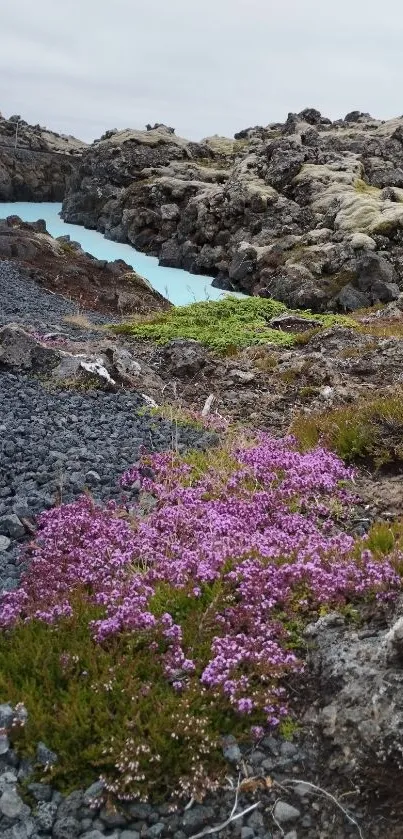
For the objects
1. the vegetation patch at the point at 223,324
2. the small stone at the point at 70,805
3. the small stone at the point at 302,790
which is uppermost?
the small stone at the point at 302,790

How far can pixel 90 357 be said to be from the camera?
47.2ft

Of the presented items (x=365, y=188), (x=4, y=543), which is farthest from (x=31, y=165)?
(x=4, y=543)

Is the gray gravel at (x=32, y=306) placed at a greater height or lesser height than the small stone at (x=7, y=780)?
lesser

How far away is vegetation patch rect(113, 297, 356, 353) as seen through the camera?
22.1 meters

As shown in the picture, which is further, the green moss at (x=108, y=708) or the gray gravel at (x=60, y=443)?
the gray gravel at (x=60, y=443)

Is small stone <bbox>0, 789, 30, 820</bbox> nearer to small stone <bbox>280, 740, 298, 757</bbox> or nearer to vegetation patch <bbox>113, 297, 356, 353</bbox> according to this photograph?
small stone <bbox>280, 740, 298, 757</bbox>

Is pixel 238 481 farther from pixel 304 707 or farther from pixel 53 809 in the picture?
pixel 53 809

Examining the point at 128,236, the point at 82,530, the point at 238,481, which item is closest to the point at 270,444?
the point at 238,481

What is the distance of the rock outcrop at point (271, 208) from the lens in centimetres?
3706

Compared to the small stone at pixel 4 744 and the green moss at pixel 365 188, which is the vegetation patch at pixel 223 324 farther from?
the green moss at pixel 365 188

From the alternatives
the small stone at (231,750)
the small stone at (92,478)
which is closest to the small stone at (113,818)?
the small stone at (231,750)

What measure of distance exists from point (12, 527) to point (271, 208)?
48.7 meters

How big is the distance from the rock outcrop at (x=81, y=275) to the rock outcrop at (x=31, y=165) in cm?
Answer: 4635

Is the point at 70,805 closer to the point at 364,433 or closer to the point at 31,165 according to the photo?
the point at 364,433
